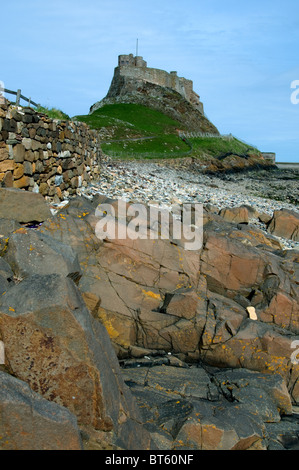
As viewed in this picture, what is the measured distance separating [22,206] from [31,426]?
7512 millimetres

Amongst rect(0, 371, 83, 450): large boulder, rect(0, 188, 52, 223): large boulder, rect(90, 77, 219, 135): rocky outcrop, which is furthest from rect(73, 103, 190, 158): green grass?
rect(0, 371, 83, 450): large boulder

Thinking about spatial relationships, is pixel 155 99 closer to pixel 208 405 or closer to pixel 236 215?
pixel 236 215

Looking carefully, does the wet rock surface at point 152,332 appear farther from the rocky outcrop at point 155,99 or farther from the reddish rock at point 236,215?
the rocky outcrop at point 155,99

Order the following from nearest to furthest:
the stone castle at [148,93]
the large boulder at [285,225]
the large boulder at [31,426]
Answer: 1. the large boulder at [31,426]
2. the large boulder at [285,225]
3. the stone castle at [148,93]

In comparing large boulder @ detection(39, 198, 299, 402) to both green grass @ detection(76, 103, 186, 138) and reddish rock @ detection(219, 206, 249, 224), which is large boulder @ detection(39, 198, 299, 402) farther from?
green grass @ detection(76, 103, 186, 138)

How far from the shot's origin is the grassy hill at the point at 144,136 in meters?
43.8

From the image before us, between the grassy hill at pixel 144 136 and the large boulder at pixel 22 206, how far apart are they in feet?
88.3

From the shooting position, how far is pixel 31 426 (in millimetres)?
4141

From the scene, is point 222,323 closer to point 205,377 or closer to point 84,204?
point 205,377

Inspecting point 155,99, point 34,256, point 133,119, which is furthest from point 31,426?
point 155,99

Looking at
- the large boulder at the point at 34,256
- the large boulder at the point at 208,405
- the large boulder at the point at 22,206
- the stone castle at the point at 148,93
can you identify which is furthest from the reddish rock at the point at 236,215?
the stone castle at the point at 148,93

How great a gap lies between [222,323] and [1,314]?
19.4 feet

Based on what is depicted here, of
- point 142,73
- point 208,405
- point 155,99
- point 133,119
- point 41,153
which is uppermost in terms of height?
point 142,73
